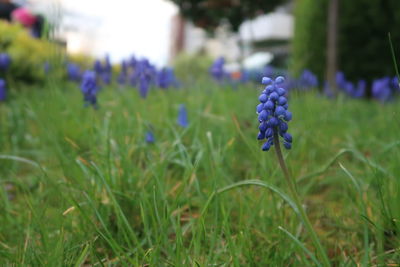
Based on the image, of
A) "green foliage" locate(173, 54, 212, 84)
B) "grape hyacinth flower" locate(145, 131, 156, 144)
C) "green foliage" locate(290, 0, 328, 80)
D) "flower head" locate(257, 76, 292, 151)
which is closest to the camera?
"flower head" locate(257, 76, 292, 151)

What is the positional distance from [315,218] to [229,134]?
0.80 meters

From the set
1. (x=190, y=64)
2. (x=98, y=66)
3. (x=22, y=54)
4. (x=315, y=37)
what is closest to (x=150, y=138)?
(x=98, y=66)

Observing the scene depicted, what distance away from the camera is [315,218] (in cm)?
170

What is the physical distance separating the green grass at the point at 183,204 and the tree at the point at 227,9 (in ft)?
23.9

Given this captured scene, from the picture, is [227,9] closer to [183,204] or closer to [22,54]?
[22,54]

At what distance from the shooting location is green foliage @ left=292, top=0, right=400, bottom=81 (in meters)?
6.09

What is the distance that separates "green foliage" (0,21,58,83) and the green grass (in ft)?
6.26

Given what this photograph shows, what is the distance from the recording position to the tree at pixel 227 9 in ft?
31.0

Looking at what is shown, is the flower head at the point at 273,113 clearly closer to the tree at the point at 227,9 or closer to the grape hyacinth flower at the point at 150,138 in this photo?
the grape hyacinth flower at the point at 150,138

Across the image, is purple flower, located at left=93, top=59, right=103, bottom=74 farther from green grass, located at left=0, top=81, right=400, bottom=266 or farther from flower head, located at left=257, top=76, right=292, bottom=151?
flower head, located at left=257, top=76, right=292, bottom=151

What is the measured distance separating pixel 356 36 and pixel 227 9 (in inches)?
155

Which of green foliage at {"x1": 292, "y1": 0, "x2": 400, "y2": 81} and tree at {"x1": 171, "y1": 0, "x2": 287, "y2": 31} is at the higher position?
tree at {"x1": 171, "y1": 0, "x2": 287, "y2": 31}

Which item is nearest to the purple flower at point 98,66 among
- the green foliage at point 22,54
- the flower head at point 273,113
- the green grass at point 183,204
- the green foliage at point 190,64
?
the green grass at point 183,204

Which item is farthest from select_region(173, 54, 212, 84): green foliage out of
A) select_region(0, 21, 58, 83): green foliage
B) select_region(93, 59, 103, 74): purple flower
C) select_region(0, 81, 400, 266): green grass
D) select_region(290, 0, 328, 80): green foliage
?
select_region(0, 81, 400, 266): green grass
